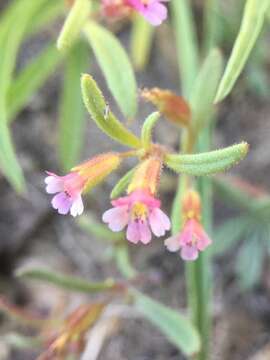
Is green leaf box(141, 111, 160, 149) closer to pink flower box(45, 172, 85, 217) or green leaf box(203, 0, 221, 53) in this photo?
pink flower box(45, 172, 85, 217)

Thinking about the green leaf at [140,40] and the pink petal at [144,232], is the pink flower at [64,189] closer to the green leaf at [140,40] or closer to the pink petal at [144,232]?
the pink petal at [144,232]

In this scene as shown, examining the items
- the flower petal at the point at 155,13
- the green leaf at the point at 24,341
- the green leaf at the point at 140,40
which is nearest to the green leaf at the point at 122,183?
the flower petal at the point at 155,13

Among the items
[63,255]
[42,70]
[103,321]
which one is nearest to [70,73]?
[42,70]

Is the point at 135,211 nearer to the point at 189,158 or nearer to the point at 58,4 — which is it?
the point at 189,158

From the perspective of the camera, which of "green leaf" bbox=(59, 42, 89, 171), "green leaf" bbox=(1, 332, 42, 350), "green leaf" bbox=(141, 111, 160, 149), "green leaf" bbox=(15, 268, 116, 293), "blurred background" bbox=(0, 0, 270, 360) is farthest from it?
"green leaf" bbox=(59, 42, 89, 171)

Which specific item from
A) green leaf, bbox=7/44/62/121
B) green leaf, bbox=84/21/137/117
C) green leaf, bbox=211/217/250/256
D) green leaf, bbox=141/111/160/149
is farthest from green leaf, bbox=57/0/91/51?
green leaf, bbox=211/217/250/256

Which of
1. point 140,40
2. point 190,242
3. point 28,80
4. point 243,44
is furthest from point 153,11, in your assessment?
point 140,40
